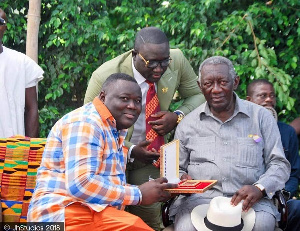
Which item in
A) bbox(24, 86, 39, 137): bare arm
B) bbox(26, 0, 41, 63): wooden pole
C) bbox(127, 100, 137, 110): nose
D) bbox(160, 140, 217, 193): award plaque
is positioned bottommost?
bbox(160, 140, 217, 193): award plaque

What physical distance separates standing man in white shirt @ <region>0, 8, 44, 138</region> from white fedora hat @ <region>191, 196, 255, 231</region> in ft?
5.43

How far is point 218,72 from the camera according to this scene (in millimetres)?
3947

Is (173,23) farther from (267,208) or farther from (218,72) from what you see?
(267,208)

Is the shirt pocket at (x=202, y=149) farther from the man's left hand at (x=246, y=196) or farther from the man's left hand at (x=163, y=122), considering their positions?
the man's left hand at (x=246, y=196)

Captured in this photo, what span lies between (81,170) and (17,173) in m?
1.04

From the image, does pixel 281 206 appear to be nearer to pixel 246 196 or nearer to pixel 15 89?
pixel 246 196

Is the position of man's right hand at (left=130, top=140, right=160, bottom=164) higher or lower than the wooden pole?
lower

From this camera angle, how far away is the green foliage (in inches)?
219

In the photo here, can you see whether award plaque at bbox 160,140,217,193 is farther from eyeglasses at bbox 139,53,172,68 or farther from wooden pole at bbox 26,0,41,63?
wooden pole at bbox 26,0,41,63

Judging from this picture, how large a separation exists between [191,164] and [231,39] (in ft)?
6.96

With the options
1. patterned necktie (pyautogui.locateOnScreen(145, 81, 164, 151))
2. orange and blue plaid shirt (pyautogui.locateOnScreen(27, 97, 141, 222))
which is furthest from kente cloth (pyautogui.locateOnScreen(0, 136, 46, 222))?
patterned necktie (pyautogui.locateOnScreen(145, 81, 164, 151))

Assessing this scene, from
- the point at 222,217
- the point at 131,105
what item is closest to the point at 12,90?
the point at 131,105

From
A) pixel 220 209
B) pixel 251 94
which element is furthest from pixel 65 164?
A: pixel 251 94

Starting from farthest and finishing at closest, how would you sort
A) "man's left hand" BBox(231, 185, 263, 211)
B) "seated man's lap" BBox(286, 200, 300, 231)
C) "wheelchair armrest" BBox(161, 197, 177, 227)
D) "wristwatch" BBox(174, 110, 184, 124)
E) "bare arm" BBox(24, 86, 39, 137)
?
"bare arm" BBox(24, 86, 39, 137) < "seated man's lap" BBox(286, 200, 300, 231) < "wristwatch" BBox(174, 110, 184, 124) < "wheelchair armrest" BBox(161, 197, 177, 227) < "man's left hand" BBox(231, 185, 263, 211)
